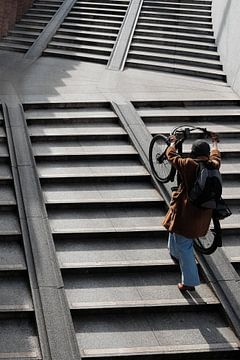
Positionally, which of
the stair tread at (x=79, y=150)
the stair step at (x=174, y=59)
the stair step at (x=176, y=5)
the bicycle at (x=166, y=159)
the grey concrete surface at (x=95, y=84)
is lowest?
the bicycle at (x=166, y=159)

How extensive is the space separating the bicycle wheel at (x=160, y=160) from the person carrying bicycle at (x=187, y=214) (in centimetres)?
145

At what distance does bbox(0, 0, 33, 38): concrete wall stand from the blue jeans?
10.8m

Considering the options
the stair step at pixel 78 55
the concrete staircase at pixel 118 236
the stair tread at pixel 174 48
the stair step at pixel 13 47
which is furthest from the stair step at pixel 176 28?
the concrete staircase at pixel 118 236

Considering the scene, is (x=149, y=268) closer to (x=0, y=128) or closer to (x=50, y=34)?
(x=0, y=128)

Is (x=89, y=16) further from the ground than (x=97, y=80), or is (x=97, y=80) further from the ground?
(x=89, y=16)

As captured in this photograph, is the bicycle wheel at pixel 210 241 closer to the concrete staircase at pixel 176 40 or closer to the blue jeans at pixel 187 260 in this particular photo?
the blue jeans at pixel 187 260

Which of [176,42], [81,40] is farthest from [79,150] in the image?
[176,42]

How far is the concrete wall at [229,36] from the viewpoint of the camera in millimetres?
11121

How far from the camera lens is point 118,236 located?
6461 millimetres

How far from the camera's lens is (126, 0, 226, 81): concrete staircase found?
12.4 m

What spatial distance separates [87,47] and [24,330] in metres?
9.83

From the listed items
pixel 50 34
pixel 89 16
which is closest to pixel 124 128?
pixel 50 34

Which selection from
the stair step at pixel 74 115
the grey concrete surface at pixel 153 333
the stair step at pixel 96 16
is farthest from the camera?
the stair step at pixel 96 16

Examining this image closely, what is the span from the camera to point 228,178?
7.77m
